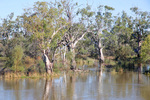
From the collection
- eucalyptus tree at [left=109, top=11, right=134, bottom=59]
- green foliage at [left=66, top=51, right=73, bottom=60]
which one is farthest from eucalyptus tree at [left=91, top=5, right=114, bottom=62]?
green foliage at [left=66, top=51, right=73, bottom=60]

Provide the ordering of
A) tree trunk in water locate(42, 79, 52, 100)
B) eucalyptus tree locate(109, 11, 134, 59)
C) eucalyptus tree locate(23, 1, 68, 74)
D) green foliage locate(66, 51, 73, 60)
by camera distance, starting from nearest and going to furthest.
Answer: tree trunk in water locate(42, 79, 52, 100) → eucalyptus tree locate(23, 1, 68, 74) → green foliage locate(66, 51, 73, 60) → eucalyptus tree locate(109, 11, 134, 59)

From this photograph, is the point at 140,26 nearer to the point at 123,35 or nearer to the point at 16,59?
the point at 123,35

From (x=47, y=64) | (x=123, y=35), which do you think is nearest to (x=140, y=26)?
(x=123, y=35)

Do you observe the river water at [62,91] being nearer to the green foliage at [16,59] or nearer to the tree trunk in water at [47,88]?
the tree trunk in water at [47,88]

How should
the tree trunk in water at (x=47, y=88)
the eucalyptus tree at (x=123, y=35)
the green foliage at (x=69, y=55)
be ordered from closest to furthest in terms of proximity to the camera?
1. the tree trunk in water at (x=47, y=88)
2. the green foliage at (x=69, y=55)
3. the eucalyptus tree at (x=123, y=35)

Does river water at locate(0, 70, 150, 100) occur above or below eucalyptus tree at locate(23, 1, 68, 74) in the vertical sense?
below

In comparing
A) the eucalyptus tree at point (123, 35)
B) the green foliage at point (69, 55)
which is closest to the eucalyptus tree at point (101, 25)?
the eucalyptus tree at point (123, 35)

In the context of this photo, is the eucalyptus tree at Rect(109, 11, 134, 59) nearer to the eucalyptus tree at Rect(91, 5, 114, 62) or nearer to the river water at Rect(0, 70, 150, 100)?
the eucalyptus tree at Rect(91, 5, 114, 62)

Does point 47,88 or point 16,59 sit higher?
point 16,59

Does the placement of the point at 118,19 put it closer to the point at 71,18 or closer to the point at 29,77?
the point at 71,18

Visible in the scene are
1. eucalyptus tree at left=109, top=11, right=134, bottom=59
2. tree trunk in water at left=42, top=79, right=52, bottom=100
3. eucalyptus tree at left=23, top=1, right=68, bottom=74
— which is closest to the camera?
→ tree trunk in water at left=42, top=79, right=52, bottom=100

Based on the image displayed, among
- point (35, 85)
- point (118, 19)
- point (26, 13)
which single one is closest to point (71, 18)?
point (26, 13)

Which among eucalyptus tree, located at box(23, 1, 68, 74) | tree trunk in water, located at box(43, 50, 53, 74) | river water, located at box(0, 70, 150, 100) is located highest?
eucalyptus tree, located at box(23, 1, 68, 74)

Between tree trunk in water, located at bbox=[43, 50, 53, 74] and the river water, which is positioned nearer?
the river water
